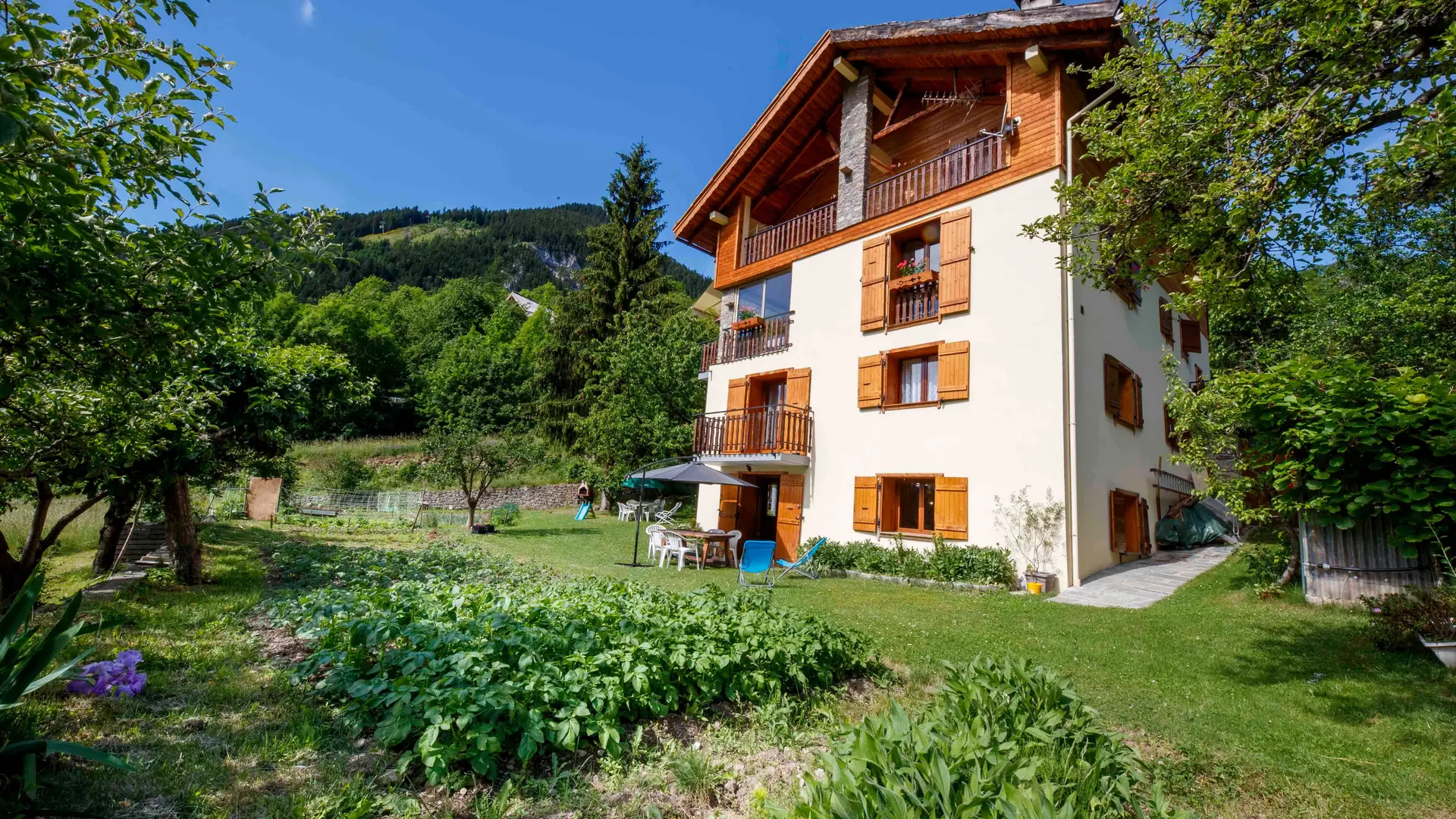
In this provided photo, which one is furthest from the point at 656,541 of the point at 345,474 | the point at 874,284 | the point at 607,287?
the point at 345,474

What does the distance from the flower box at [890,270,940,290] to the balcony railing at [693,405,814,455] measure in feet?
10.3

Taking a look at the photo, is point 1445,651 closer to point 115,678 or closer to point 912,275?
point 115,678

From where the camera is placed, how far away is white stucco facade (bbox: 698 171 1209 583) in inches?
415

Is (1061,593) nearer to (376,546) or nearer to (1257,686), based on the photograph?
(1257,686)

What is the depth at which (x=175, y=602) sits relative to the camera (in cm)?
650

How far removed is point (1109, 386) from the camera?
39.2 feet

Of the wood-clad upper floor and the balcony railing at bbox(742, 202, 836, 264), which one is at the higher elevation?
the wood-clad upper floor

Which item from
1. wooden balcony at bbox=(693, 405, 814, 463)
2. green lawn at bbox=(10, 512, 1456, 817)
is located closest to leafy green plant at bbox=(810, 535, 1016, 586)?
green lawn at bbox=(10, 512, 1456, 817)

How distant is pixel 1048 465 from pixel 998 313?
9.11 ft

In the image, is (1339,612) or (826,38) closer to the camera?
(1339,612)

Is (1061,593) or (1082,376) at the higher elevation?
(1082,376)

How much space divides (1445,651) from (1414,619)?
555 millimetres

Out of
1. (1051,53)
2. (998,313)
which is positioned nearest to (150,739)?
(998,313)

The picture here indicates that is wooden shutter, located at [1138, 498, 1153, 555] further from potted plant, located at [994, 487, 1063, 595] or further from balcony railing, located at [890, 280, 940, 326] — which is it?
balcony railing, located at [890, 280, 940, 326]
